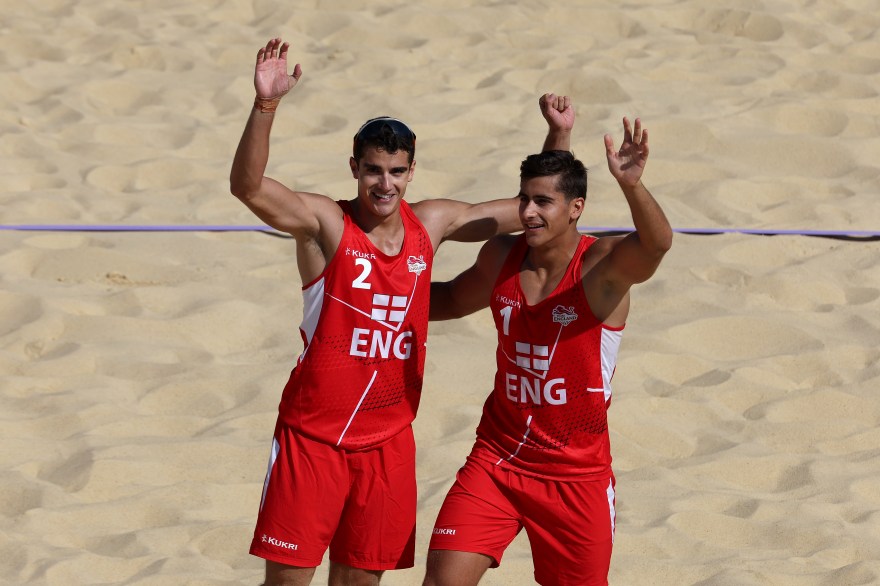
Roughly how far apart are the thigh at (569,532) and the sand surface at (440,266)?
790mm

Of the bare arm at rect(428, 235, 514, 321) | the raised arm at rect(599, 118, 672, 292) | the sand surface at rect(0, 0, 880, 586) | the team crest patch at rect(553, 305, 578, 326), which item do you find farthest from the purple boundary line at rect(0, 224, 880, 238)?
the raised arm at rect(599, 118, 672, 292)

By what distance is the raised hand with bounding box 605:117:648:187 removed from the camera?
4023 mm

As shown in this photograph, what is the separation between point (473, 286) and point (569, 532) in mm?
887

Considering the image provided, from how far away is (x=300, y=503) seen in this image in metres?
4.20

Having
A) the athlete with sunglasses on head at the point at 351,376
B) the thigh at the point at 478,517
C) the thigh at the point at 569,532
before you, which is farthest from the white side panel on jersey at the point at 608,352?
the athlete with sunglasses on head at the point at 351,376

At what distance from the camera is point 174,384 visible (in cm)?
629

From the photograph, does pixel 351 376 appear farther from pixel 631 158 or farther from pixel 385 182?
pixel 631 158

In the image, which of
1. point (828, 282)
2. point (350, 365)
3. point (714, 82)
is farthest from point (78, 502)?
point (714, 82)

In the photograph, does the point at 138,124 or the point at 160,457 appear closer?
the point at 160,457

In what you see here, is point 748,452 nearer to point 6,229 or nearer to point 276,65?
point 276,65

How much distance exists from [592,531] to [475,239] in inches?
42.8

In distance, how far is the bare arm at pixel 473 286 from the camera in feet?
14.8

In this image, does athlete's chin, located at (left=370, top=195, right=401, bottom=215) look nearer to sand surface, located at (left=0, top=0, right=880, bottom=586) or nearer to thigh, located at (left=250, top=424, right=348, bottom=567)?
thigh, located at (left=250, top=424, right=348, bottom=567)

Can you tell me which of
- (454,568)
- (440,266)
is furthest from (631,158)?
(440,266)
